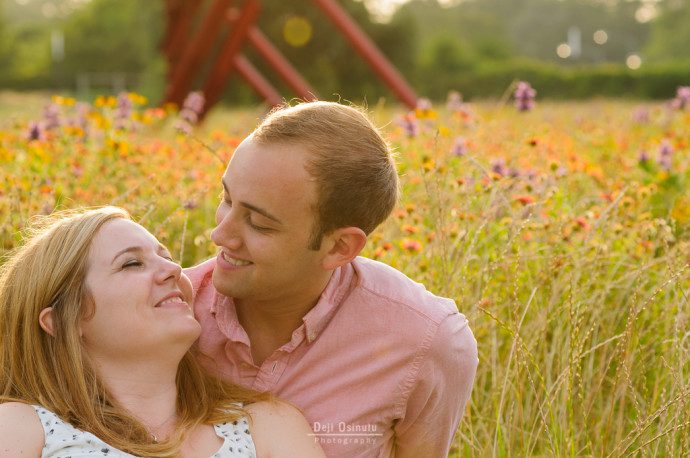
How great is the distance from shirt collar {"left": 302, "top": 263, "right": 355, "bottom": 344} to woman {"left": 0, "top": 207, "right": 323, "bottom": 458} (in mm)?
221

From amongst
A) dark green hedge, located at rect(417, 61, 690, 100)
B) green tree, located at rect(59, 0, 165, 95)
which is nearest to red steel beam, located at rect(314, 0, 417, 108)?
dark green hedge, located at rect(417, 61, 690, 100)

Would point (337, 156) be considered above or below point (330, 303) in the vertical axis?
above

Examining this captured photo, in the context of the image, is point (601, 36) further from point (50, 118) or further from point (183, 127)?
point (183, 127)

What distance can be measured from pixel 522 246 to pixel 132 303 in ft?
6.18

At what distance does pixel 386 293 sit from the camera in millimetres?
2307

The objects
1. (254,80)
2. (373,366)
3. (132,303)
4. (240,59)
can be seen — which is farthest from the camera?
(240,59)

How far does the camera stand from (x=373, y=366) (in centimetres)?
225

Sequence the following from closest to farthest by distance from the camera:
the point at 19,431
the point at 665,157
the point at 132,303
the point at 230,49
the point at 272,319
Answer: the point at 19,431 < the point at 132,303 < the point at 272,319 < the point at 665,157 < the point at 230,49

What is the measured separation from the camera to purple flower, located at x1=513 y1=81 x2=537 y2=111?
426 cm

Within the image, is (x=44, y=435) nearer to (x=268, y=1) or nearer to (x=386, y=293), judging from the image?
(x=386, y=293)

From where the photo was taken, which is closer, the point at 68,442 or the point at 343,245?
the point at 68,442

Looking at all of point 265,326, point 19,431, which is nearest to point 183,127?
point 265,326

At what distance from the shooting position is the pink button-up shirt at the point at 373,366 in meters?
2.24

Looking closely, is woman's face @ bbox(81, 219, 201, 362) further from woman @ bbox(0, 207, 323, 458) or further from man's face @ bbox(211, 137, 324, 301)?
man's face @ bbox(211, 137, 324, 301)
